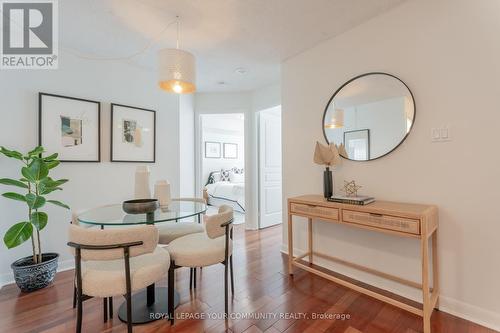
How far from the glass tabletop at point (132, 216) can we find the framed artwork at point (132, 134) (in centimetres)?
106

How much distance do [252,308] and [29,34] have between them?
3.26m

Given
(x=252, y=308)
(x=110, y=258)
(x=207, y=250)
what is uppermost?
(x=110, y=258)

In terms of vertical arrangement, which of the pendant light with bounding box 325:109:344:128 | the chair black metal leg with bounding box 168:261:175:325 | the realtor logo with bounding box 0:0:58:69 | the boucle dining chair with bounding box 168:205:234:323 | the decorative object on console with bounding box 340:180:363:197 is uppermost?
the realtor logo with bounding box 0:0:58:69

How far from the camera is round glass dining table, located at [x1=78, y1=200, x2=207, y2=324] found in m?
1.67

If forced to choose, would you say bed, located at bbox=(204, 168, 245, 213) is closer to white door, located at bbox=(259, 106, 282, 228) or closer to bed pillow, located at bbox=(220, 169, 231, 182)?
bed pillow, located at bbox=(220, 169, 231, 182)

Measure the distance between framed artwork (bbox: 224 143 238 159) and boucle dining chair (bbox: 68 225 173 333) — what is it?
6.04 meters

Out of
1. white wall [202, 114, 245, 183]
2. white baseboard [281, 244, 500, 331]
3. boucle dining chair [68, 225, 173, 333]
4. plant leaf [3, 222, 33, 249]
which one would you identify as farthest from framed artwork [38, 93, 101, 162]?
white wall [202, 114, 245, 183]

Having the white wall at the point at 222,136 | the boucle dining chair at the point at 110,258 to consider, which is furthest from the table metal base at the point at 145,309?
the white wall at the point at 222,136

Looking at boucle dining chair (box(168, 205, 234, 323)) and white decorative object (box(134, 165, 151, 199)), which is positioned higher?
white decorative object (box(134, 165, 151, 199))

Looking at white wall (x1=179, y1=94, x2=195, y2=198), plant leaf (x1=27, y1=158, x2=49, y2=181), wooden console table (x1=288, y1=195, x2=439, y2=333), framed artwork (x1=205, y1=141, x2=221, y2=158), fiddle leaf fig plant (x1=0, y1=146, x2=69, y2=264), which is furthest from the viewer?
framed artwork (x1=205, y1=141, x2=221, y2=158)

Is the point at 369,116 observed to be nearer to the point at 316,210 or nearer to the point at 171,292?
the point at 316,210

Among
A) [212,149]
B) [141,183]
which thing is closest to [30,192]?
[141,183]

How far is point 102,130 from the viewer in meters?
2.84

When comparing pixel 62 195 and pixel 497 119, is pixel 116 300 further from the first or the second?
pixel 497 119
